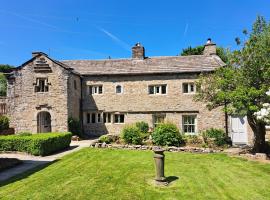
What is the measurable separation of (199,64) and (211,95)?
7.75 m

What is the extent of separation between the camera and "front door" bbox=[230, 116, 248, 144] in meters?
19.3

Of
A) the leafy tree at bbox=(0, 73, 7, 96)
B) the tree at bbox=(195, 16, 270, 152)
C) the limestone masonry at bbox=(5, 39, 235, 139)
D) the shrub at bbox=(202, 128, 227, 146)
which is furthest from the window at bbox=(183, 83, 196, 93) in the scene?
the leafy tree at bbox=(0, 73, 7, 96)

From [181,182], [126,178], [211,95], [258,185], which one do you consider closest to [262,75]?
[211,95]

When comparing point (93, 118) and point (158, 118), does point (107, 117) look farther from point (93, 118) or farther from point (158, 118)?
point (158, 118)

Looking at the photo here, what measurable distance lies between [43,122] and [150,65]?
39.6 ft

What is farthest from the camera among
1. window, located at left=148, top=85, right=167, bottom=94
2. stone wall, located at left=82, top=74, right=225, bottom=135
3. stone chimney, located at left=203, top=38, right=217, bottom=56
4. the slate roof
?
stone chimney, located at left=203, top=38, right=217, bottom=56

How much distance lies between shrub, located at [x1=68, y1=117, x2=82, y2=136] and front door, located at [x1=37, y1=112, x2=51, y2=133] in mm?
2967

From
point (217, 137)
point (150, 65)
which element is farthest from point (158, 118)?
point (217, 137)

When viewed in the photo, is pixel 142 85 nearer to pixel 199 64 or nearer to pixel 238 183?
pixel 199 64

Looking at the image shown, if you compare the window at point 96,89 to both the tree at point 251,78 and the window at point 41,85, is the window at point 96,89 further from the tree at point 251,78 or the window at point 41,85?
the tree at point 251,78

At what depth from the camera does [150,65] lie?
23.2 m

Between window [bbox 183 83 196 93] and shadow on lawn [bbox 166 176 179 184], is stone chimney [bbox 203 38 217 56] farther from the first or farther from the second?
shadow on lawn [bbox 166 176 179 184]

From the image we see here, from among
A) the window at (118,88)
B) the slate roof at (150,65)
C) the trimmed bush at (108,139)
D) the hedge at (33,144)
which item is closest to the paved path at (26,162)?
the hedge at (33,144)

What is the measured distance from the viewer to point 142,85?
22203 mm
